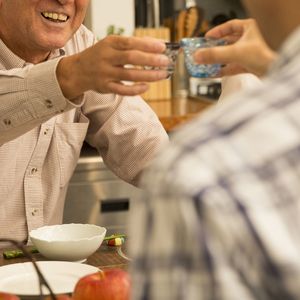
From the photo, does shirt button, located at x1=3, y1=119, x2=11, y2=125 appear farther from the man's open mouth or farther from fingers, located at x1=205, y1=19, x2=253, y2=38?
fingers, located at x1=205, y1=19, x2=253, y2=38

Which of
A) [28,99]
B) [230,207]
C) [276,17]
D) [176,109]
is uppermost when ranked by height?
[276,17]

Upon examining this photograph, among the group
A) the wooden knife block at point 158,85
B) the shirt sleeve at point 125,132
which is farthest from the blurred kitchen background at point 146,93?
the shirt sleeve at point 125,132

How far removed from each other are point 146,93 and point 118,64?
2226 mm

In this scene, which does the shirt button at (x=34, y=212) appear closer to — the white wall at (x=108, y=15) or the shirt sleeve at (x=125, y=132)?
the shirt sleeve at (x=125, y=132)

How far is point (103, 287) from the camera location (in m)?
1.44

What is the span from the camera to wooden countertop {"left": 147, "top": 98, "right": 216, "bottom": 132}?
3.45 metres

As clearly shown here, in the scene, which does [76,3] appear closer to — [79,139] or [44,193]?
[79,139]

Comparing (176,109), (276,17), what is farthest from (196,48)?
(176,109)

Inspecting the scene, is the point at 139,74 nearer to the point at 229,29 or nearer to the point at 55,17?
the point at 229,29

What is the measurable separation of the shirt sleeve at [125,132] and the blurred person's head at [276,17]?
5.93 ft

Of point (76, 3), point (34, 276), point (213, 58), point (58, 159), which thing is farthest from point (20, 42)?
point (213, 58)

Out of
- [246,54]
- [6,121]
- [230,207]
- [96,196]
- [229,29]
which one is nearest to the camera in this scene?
[230,207]

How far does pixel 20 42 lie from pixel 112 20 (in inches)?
55.3

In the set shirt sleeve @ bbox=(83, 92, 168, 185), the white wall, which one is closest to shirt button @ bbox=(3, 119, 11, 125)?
shirt sleeve @ bbox=(83, 92, 168, 185)
